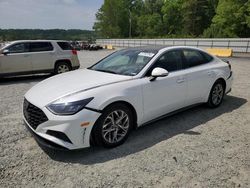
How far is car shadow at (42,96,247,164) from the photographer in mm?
3535

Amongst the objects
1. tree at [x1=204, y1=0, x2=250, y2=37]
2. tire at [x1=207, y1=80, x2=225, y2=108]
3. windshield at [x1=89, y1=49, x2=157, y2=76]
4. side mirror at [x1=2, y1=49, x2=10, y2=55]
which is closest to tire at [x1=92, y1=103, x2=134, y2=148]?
windshield at [x1=89, y1=49, x2=157, y2=76]

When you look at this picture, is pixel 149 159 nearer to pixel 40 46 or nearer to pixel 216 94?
pixel 216 94

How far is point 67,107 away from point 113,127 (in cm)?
79

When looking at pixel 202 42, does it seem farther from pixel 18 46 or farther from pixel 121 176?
pixel 121 176

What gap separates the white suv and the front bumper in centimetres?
692

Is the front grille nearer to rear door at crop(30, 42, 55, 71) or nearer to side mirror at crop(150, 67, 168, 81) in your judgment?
side mirror at crop(150, 67, 168, 81)

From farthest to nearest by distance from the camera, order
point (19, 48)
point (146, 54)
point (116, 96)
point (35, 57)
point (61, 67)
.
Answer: point (61, 67) < point (35, 57) < point (19, 48) < point (146, 54) < point (116, 96)

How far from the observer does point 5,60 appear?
364 inches

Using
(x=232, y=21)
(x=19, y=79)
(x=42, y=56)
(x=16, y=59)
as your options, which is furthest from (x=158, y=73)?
(x=232, y=21)

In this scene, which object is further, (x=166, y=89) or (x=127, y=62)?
(x=127, y=62)

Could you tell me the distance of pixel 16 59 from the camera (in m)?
9.40

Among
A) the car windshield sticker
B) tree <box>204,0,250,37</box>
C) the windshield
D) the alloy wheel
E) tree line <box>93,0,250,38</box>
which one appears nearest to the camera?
the alloy wheel

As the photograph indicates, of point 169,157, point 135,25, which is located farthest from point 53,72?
point 135,25

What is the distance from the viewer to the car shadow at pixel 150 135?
354 cm
